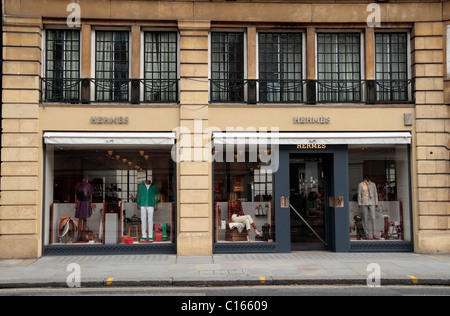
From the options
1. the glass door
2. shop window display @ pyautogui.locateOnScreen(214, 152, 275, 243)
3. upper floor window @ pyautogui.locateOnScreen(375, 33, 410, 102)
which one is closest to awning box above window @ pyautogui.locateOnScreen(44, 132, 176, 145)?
shop window display @ pyautogui.locateOnScreen(214, 152, 275, 243)

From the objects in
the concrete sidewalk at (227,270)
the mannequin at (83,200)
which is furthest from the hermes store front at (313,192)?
the mannequin at (83,200)

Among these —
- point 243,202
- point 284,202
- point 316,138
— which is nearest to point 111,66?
point 243,202

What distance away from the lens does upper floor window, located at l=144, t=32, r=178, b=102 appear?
14156 millimetres

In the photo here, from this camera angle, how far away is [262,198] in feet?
46.4

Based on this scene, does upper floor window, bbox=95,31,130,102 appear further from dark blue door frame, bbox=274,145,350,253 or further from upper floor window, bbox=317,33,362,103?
upper floor window, bbox=317,33,362,103

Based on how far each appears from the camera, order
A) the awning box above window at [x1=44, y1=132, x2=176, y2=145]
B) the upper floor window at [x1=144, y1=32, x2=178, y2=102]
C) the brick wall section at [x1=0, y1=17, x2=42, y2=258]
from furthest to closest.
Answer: the upper floor window at [x1=144, y1=32, x2=178, y2=102]
the awning box above window at [x1=44, y1=132, x2=176, y2=145]
the brick wall section at [x1=0, y1=17, x2=42, y2=258]

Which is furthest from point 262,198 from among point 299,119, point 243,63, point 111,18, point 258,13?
point 111,18

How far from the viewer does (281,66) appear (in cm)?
1446

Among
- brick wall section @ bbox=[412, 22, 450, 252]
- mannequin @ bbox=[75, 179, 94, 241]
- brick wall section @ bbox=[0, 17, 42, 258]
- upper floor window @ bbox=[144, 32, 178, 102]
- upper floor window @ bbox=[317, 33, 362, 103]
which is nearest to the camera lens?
brick wall section @ bbox=[0, 17, 42, 258]

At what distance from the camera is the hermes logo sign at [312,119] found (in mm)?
13906

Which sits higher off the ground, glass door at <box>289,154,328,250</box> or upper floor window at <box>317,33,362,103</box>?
upper floor window at <box>317,33,362,103</box>

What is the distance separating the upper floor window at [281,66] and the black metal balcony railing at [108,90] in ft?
9.15

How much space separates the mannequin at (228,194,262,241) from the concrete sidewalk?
99 centimetres

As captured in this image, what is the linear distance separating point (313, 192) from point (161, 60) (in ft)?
20.5
